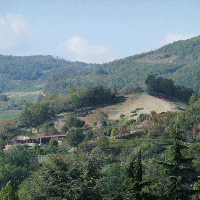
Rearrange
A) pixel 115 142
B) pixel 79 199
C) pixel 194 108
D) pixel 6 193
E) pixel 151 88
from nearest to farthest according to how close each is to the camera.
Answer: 1. pixel 79 199
2. pixel 6 193
3. pixel 115 142
4. pixel 194 108
5. pixel 151 88

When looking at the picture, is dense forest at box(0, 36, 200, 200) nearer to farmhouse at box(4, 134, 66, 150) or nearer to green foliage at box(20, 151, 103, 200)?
green foliage at box(20, 151, 103, 200)

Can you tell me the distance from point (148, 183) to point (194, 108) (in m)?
50.3

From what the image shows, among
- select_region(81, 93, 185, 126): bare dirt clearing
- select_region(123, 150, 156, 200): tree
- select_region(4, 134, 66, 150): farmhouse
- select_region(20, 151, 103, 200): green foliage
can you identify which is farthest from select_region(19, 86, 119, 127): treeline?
select_region(123, 150, 156, 200): tree

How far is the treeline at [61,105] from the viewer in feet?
242

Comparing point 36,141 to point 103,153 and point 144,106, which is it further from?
point 103,153

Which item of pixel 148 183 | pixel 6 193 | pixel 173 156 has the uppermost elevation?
pixel 173 156

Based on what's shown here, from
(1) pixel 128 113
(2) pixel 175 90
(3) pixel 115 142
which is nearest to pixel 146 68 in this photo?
(2) pixel 175 90

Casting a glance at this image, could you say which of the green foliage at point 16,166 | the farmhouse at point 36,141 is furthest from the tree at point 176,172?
the farmhouse at point 36,141

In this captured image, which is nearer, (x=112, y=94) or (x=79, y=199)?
(x=79, y=199)

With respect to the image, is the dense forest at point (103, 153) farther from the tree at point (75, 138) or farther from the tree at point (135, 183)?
the tree at point (75, 138)

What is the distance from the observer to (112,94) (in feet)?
271

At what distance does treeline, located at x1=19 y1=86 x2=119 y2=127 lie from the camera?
73812mm

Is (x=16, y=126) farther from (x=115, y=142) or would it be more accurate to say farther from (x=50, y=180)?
(x=50, y=180)

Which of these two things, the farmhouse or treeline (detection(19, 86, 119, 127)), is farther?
treeline (detection(19, 86, 119, 127))
